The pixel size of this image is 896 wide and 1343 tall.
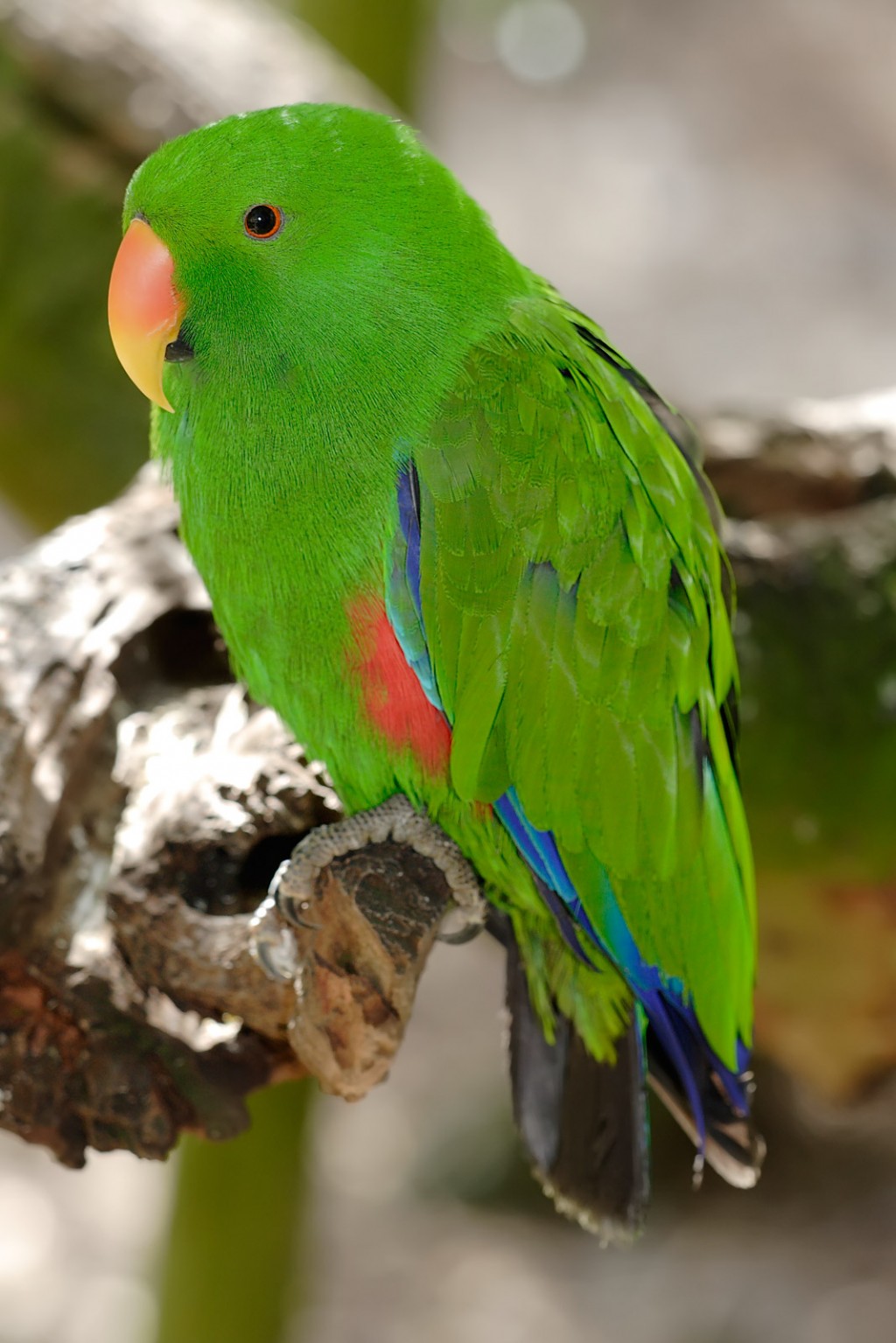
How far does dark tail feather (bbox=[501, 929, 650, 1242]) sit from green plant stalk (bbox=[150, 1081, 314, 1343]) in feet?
4.45

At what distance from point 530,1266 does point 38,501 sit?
3212mm

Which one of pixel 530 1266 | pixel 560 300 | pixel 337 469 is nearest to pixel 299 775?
pixel 337 469

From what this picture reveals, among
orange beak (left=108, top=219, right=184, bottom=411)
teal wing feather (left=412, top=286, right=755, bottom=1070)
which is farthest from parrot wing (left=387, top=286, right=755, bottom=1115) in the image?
orange beak (left=108, top=219, right=184, bottom=411)

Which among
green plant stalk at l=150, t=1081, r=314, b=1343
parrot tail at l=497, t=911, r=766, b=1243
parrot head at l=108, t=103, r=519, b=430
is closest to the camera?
parrot head at l=108, t=103, r=519, b=430

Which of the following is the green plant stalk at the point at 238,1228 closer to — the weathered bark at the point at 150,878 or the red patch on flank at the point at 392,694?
the weathered bark at the point at 150,878

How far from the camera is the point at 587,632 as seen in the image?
67.0 inches

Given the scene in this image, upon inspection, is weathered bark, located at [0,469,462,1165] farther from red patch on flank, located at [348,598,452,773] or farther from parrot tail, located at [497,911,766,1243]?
parrot tail, located at [497,911,766,1243]

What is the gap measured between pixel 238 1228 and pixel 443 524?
7.90ft

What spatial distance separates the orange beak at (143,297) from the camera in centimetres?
161

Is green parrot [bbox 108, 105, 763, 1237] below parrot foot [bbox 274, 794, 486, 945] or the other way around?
the other way around

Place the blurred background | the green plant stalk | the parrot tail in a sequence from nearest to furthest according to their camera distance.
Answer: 1. the parrot tail
2. the blurred background
3. the green plant stalk

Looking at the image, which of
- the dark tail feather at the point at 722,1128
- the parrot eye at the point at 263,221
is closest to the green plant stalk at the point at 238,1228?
the dark tail feather at the point at 722,1128

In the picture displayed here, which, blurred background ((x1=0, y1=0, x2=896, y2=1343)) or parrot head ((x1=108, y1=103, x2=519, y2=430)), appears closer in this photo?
parrot head ((x1=108, y1=103, x2=519, y2=430))

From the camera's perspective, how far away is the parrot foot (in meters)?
1.69
